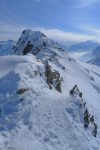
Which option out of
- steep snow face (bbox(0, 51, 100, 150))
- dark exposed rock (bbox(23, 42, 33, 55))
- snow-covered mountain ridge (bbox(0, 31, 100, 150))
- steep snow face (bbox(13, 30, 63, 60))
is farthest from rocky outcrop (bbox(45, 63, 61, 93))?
dark exposed rock (bbox(23, 42, 33, 55))

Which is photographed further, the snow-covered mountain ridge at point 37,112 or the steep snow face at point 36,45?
the steep snow face at point 36,45

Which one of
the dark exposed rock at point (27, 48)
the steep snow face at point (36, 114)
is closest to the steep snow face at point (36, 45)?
the dark exposed rock at point (27, 48)

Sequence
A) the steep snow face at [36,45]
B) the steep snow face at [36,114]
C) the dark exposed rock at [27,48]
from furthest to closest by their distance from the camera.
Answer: the dark exposed rock at [27,48], the steep snow face at [36,45], the steep snow face at [36,114]

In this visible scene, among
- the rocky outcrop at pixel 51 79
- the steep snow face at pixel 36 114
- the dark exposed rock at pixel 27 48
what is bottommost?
the steep snow face at pixel 36 114

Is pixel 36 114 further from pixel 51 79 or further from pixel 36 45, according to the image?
pixel 36 45

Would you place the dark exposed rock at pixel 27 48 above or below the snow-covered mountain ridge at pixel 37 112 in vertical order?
above

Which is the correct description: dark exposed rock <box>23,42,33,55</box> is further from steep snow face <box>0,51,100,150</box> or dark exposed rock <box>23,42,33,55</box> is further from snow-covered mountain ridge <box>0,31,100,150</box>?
steep snow face <box>0,51,100,150</box>

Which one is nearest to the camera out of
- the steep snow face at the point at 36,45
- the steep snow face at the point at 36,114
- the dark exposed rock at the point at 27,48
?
the steep snow face at the point at 36,114

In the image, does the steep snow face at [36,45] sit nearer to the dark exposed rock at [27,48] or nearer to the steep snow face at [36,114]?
the dark exposed rock at [27,48]

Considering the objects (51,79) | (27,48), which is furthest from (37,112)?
(27,48)
